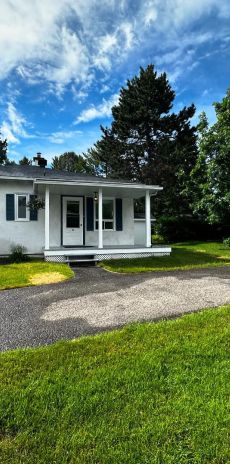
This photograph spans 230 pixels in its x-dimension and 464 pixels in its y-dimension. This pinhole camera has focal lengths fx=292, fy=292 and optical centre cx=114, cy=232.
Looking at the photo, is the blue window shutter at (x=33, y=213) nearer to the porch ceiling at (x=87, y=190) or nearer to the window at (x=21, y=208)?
the window at (x=21, y=208)

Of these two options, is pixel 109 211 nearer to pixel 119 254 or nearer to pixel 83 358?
pixel 119 254

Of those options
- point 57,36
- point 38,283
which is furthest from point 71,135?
point 38,283

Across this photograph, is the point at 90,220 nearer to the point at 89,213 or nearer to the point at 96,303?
the point at 89,213

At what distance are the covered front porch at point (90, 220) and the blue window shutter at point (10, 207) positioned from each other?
1.17 meters

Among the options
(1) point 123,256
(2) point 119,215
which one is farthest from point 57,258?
(2) point 119,215

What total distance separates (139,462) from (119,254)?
1031cm

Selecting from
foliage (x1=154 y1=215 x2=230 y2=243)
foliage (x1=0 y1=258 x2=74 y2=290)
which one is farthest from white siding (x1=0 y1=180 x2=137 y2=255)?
foliage (x1=154 y1=215 x2=230 y2=243)

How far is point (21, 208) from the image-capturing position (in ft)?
43.1

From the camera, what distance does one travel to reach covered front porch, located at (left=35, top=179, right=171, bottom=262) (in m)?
11.6

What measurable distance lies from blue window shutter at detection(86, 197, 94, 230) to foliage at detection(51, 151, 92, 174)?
35.4 m

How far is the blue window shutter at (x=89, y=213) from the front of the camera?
1372 centimetres

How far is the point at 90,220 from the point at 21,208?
10.4ft

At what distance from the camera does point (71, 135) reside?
36.4 m

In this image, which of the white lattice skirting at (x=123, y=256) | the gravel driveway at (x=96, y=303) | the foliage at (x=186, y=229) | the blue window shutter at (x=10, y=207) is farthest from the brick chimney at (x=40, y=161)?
the gravel driveway at (x=96, y=303)
